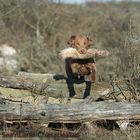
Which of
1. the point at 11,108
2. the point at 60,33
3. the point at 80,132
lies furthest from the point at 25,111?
the point at 60,33

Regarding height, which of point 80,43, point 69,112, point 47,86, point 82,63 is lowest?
point 69,112

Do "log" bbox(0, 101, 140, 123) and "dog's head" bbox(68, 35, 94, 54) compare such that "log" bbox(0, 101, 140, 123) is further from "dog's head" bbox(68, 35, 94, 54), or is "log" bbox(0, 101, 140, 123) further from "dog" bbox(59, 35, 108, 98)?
"dog's head" bbox(68, 35, 94, 54)

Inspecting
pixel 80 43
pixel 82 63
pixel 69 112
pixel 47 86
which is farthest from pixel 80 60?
pixel 69 112

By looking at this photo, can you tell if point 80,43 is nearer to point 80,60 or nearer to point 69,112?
point 80,60

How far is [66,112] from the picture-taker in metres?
8.84

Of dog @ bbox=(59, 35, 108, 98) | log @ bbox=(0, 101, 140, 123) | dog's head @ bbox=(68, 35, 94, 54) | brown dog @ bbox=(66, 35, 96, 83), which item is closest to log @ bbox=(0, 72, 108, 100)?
dog @ bbox=(59, 35, 108, 98)

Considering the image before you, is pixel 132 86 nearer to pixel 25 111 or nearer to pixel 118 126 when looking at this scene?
pixel 118 126

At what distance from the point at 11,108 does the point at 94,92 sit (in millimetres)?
1808

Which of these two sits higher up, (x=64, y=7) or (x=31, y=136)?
(x=64, y=7)

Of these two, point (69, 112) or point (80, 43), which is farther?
point (80, 43)

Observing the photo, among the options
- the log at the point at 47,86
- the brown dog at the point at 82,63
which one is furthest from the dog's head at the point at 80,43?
the log at the point at 47,86

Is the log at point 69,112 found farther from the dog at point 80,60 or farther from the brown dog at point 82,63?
the brown dog at point 82,63

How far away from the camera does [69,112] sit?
8.84 metres

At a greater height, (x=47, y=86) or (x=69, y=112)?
(x=47, y=86)
